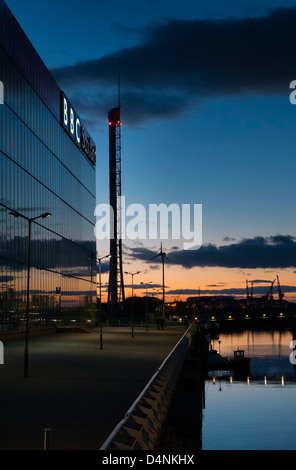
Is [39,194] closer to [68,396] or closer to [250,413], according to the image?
[250,413]

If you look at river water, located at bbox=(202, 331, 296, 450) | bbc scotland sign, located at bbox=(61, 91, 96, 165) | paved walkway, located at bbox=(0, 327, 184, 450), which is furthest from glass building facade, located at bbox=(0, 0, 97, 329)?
paved walkway, located at bbox=(0, 327, 184, 450)

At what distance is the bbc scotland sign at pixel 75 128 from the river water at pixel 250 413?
138 ft

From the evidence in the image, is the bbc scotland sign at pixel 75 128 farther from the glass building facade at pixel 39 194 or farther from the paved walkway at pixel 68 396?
the paved walkway at pixel 68 396

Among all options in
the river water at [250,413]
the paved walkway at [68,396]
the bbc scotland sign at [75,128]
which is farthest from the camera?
the bbc scotland sign at [75,128]

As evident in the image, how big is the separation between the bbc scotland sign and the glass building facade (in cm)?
66

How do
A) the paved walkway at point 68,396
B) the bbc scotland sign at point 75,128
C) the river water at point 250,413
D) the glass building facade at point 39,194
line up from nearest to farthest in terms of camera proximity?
the paved walkway at point 68,396 → the river water at point 250,413 → the glass building facade at point 39,194 → the bbc scotland sign at point 75,128

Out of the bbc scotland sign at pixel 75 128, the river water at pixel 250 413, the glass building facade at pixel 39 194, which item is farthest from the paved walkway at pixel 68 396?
the bbc scotland sign at pixel 75 128

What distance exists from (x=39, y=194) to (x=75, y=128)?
2514 centimetres

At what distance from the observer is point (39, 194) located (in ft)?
249

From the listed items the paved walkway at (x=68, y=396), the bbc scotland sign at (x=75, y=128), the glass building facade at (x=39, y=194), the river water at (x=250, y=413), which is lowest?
the river water at (x=250, y=413)

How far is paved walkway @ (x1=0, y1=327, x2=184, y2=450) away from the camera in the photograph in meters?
16.2

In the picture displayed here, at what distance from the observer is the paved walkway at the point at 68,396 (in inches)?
639
